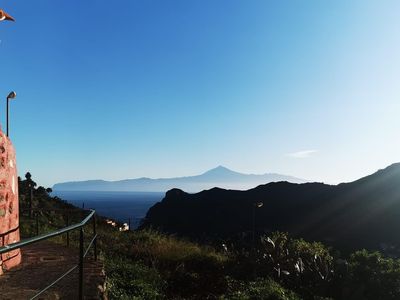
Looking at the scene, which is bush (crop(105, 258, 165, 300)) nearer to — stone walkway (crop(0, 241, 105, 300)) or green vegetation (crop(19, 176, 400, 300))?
green vegetation (crop(19, 176, 400, 300))

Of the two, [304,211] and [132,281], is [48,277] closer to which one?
[132,281]

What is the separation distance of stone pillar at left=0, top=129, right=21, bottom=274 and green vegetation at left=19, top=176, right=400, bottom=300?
1.86 metres

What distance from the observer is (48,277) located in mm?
6477

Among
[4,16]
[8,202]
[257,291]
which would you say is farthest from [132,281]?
[4,16]

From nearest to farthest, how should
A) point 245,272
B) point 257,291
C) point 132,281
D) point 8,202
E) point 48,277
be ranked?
point 48,277 < point 8,202 < point 132,281 < point 257,291 < point 245,272

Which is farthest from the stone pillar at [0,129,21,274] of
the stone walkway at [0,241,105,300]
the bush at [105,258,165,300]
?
the bush at [105,258,165,300]

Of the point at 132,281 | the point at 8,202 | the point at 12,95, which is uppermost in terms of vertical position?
the point at 12,95

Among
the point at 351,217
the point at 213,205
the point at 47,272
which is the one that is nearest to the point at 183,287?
the point at 47,272

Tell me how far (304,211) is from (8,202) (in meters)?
72.7

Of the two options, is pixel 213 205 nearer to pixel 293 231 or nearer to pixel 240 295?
pixel 293 231

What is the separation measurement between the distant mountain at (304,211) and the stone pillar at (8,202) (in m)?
44.6

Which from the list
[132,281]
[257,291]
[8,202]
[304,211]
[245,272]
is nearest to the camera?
[8,202]

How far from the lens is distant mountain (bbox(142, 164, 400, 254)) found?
58.2m

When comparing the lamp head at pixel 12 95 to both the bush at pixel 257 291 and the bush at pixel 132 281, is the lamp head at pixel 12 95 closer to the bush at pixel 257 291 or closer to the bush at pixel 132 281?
the bush at pixel 132 281
